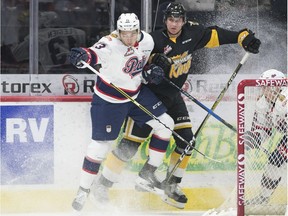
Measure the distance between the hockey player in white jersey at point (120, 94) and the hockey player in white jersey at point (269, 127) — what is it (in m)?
0.75

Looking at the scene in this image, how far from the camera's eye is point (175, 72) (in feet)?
23.8

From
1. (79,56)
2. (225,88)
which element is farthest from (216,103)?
(79,56)

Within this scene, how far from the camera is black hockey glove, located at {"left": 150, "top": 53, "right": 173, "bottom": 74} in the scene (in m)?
7.08

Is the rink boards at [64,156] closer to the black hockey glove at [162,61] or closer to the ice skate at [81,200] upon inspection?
the ice skate at [81,200]

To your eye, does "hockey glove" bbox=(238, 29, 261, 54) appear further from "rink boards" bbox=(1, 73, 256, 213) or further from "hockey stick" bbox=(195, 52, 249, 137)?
"rink boards" bbox=(1, 73, 256, 213)

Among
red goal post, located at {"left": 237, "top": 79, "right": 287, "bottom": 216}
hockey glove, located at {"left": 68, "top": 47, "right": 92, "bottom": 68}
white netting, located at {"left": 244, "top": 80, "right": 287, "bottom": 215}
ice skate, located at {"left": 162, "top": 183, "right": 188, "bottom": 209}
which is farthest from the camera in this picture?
ice skate, located at {"left": 162, "top": 183, "right": 188, "bottom": 209}

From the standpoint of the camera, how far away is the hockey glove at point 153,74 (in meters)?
7.01

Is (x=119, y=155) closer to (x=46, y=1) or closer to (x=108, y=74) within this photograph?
(x=108, y=74)

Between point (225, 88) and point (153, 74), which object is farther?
point (225, 88)

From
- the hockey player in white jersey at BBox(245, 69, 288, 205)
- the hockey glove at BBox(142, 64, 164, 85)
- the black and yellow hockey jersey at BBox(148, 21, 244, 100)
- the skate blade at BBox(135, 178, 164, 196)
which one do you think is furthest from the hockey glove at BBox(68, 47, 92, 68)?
the hockey player in white jersey at BBox(245, 69, 288, 205)

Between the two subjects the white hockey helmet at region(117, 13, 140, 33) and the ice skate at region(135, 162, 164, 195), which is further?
the ice skate at region(135, 162, 164, 195)

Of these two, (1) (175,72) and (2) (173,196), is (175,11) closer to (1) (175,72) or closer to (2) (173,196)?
(1) (175,72)

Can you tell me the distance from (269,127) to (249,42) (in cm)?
74

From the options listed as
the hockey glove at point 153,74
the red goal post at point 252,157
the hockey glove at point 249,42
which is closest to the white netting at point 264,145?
the red goal post at point 252,157
